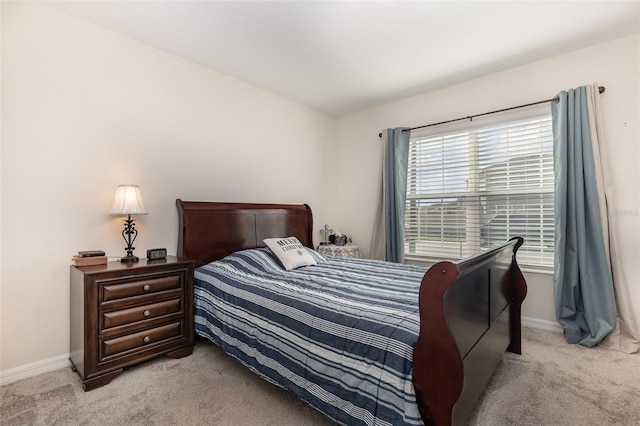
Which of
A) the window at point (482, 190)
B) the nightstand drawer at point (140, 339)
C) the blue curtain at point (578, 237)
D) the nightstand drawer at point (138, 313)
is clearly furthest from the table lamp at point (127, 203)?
the blue curtain at point (578, 237)

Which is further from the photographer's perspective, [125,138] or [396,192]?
[396,192]

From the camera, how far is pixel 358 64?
2.95 metres

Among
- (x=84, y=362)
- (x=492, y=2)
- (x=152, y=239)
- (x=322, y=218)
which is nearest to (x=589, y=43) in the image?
(x=492, y=2)

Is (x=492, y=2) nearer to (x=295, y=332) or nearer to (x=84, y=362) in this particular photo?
(x=295, y=332)

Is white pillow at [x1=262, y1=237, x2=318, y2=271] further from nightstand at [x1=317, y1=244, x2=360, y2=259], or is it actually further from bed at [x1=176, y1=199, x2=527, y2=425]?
nightstand at [x1=317, y1=244, x2=360, y2=259]

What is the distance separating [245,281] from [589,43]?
354 cm

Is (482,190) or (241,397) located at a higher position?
(482,190)

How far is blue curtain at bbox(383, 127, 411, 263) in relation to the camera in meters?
3.71

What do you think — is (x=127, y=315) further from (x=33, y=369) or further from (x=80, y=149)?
(x=80, y=149)

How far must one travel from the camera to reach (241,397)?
179cm

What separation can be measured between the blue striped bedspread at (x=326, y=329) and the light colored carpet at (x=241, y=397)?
0.62 ft

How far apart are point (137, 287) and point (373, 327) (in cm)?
166

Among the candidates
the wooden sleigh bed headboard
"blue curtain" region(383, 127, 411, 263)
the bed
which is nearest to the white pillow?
the bed

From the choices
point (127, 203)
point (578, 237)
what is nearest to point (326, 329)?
point (127, 203)
